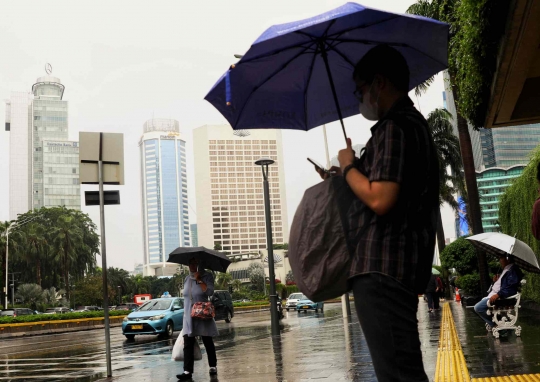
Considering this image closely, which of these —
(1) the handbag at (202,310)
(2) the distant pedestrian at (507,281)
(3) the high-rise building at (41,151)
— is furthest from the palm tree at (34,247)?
(3) the high-rise building at (41,151)

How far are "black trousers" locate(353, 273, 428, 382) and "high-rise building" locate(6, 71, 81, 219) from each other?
557 ft

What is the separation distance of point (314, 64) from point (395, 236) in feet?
5.85

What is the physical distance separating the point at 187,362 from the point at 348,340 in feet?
16.6

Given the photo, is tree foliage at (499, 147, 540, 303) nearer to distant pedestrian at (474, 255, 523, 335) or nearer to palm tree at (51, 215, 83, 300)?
distant pedestrian at (474, 255, 523, 335)

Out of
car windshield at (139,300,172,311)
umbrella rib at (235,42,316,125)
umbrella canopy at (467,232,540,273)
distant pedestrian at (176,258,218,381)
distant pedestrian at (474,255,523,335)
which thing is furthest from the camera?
car windshield at (139,300,172,311)

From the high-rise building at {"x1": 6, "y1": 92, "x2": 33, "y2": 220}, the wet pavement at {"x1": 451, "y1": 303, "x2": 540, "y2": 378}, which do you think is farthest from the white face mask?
the high-rise building at {"x1": 6, "y1": 92, "x2": 33, "y2": 220}

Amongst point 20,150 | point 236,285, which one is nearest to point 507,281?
point 236,285

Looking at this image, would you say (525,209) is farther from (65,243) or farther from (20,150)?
(20,150)

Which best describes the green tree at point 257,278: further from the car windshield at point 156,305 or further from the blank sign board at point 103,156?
the blank sign board at point 103,156

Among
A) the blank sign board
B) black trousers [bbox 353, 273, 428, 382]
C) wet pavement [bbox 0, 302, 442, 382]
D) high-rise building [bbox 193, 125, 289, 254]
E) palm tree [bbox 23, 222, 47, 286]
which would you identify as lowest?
wet pavement [bbox 0, 302, 442, 382]

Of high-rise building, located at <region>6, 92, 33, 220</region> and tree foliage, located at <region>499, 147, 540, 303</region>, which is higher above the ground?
high-rise building, located at <region>6, 92, 33, 220</region>

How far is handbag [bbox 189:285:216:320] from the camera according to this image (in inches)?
341

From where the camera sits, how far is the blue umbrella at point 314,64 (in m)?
3.16

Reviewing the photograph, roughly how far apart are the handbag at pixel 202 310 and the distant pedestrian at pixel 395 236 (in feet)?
21.4
